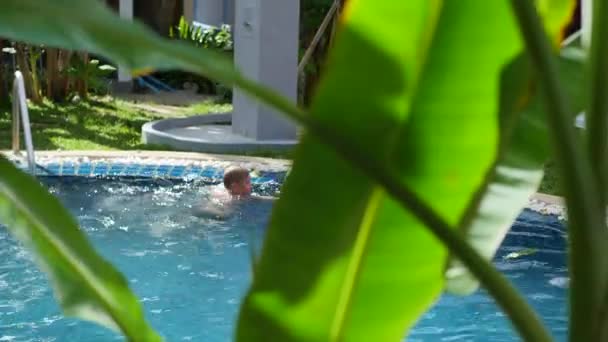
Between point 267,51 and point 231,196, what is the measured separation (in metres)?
2.87

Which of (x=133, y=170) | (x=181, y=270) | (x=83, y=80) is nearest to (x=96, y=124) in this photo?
(x=83, y=80)

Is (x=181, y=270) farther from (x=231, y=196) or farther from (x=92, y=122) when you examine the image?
(x=92, y=122)

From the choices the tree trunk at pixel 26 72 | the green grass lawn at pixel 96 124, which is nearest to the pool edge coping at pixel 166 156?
the green grass lawn at pixel 96 124

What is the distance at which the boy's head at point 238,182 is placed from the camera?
28.0 feet

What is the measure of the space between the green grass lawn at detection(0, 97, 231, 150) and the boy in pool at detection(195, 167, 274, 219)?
2.53m

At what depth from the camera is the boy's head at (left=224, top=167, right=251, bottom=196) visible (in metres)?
8.55

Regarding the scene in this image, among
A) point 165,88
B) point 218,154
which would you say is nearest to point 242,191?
point 218,154

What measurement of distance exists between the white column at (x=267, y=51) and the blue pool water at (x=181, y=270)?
2.10 m

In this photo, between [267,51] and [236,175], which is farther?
[267,51]

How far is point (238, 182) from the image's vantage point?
856 centimetres

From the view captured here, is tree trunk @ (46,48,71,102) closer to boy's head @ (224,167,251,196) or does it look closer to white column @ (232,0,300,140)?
white column @ (232,0,300,140)

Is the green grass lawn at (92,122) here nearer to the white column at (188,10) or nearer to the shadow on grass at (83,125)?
the shadow on grass at (83,125)

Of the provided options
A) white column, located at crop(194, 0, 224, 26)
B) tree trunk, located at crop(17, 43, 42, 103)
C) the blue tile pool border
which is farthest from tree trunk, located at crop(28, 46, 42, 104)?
white column, located at crop(194, 0, 224, 26)

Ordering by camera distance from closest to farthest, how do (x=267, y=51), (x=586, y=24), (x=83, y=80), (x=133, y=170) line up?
(x=586, y=24) < (x=133, y=170) < (x=267, y=51) < (x=83, y=80)
